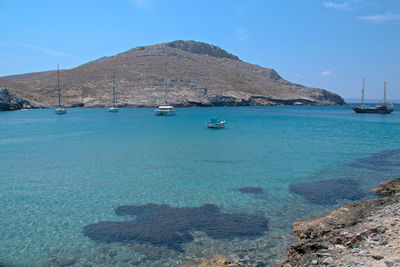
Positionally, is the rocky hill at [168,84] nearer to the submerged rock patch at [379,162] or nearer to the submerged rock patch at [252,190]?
the submerged rock patch at [379,162]

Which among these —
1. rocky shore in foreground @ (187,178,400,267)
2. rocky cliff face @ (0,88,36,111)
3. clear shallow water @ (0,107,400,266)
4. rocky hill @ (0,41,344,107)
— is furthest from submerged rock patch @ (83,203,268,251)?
rocky hill @ (0,41,344,107)

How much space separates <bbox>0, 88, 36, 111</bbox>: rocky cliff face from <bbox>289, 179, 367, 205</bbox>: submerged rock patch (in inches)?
2891

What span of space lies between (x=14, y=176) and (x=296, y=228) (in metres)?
13.6

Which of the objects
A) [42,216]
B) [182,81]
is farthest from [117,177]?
[182,81]

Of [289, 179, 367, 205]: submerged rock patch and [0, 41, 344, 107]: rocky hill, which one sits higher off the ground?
[0, 41, 344, 107]: rocky hill

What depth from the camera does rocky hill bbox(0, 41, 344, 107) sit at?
8412cm

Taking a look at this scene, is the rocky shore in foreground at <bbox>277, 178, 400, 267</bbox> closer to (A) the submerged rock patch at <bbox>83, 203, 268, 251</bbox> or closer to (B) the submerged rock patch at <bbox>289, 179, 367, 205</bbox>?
(A) the submerged rock patch at <bbox>83, 203, 268, 251</bbox>

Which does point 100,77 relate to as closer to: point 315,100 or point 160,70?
point 160,70

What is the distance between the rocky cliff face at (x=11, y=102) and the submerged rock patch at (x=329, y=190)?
2891 inches

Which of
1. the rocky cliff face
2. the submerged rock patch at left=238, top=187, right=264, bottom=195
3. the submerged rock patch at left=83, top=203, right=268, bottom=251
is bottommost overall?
the submerged rock patch at left=83, top=203, right=268, bottom=251

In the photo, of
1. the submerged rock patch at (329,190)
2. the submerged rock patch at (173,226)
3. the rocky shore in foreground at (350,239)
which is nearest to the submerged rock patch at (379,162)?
the submerged rock patch at (329,190)

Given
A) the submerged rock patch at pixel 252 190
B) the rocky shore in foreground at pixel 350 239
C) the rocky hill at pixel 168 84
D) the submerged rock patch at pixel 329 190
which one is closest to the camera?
the rocky shore in foreground at pixel 350 239

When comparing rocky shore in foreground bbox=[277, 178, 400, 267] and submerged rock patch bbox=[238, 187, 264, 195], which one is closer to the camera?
rocky shore in foreground bbox=[277, 178, 400, 267]

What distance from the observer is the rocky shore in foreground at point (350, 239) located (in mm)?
5007
